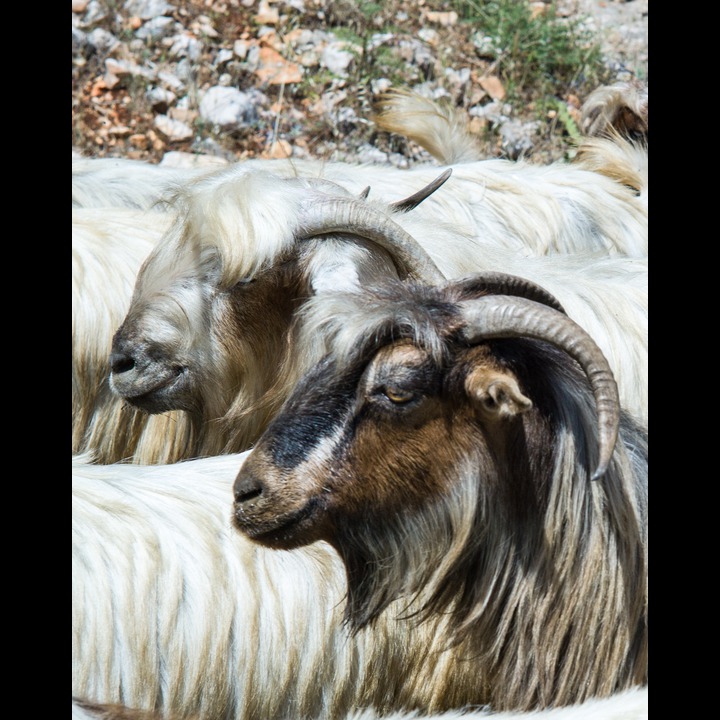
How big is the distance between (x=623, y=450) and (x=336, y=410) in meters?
0.81

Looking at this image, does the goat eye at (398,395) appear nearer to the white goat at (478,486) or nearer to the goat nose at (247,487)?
the white goat at (478,486)

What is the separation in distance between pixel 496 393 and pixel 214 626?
101cm

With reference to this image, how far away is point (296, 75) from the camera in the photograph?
286 inches

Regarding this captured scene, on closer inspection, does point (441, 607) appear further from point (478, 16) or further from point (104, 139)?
point (478, 16)

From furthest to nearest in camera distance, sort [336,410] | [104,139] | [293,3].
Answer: [293,3] → [104,139] → [336,410]

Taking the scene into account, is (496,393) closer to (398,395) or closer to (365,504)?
(398,395)

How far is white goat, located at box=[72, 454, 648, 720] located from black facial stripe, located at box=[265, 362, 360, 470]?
382 millimetres

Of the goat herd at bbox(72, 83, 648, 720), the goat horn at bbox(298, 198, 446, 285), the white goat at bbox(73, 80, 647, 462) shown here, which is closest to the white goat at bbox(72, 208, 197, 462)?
the white goat at bbox(73, 80, 647, 462)

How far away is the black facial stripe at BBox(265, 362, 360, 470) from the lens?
9.14ft

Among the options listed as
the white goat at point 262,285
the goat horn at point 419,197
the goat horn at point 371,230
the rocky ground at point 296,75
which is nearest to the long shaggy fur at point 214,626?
the white goat at point 262,285

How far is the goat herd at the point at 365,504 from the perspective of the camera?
281 centimetres
